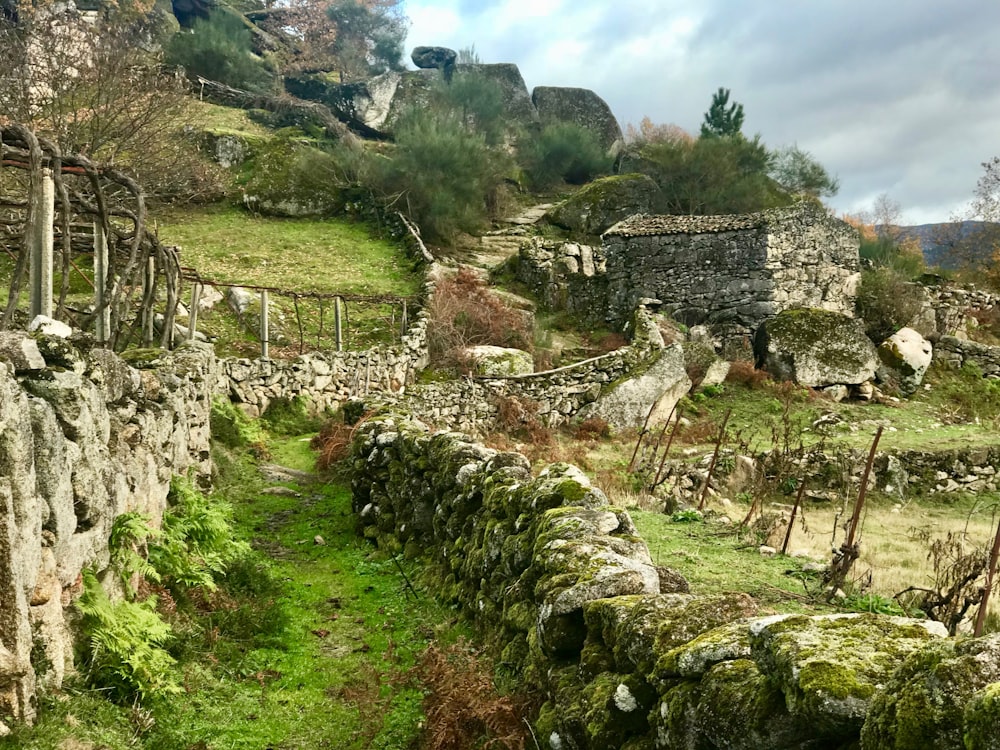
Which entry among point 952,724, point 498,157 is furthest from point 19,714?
point 498,157

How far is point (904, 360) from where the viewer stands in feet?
73.7

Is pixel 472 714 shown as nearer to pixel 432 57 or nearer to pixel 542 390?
pixel 542 390

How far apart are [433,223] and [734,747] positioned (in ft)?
103

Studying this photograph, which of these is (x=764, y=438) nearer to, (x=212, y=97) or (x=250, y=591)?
(x=250, y=591)

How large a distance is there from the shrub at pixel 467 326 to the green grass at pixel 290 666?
12009 millimetres

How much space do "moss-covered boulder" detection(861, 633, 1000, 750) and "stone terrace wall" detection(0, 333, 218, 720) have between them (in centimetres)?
378

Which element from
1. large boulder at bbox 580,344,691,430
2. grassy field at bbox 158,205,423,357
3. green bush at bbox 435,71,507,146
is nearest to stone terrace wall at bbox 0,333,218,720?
grassy field at bbox 158,205,423,357

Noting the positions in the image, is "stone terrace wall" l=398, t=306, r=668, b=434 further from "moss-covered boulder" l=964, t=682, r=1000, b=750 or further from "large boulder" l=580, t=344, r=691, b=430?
"moss-covered boulder" l=964, t=682, r=1000, b=750

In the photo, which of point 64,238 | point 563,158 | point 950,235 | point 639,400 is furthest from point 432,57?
point 64,238

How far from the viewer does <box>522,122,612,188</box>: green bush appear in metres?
44.8

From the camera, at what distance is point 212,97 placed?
149 ft

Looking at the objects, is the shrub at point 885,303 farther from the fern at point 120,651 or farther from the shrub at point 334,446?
the fern at point 120,651

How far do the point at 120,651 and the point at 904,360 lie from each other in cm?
2327

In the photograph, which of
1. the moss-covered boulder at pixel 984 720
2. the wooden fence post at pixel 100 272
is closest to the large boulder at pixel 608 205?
the wooden fence post at pixel 100 272
